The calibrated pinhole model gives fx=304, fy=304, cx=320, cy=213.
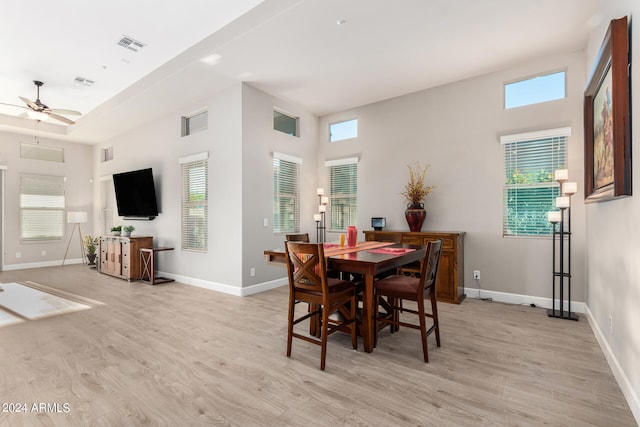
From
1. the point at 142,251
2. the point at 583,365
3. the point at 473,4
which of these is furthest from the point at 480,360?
the point at 142,251

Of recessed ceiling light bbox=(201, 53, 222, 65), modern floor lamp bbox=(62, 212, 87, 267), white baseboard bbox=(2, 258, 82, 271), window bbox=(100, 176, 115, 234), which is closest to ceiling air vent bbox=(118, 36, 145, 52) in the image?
recessed ceiling light bbox=(201, 53, 222, 65)

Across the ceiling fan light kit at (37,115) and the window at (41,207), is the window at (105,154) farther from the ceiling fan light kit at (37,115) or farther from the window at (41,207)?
the ceiling fan light kit at (37,115)

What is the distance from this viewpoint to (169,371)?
2.34 metres

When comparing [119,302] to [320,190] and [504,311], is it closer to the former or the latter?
[320,190]

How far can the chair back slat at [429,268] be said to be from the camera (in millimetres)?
2447

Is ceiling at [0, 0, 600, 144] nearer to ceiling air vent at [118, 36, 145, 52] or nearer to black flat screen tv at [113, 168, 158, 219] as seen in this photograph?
ceiling air vent at [118, 36, 145, 52]

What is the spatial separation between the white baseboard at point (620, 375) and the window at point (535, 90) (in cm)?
283

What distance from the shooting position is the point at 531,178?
13.4ft

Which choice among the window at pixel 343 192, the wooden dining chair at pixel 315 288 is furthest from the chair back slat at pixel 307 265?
the window at pixel 343 192

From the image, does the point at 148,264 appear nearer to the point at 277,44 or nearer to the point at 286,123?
the point at 286,123

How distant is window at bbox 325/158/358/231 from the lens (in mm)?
5711

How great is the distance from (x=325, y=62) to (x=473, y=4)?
5.90ft

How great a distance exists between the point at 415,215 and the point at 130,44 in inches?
181

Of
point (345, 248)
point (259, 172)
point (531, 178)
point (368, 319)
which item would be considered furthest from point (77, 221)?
point (531, 178)
